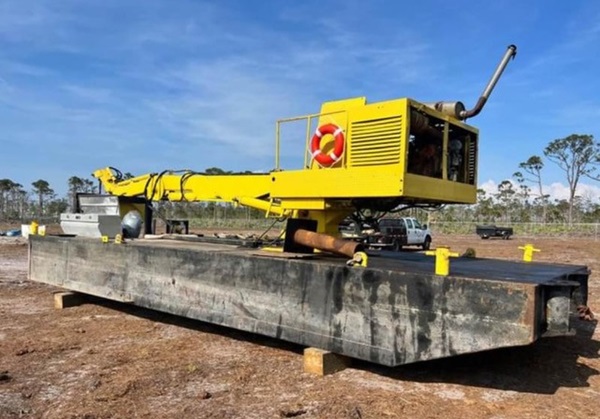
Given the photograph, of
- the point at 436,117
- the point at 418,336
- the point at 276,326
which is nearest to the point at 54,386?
the point at 276,326

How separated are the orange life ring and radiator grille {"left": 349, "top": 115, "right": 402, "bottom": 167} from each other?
0.15 meters

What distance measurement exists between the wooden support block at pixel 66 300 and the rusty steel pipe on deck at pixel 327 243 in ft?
15.7

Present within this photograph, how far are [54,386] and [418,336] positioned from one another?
3.32m

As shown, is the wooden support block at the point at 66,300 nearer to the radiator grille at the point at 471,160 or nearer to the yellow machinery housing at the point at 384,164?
the yellow machinery housing at the point at 384,164

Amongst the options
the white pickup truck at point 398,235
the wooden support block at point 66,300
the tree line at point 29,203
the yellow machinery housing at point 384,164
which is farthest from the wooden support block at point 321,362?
the tree line at point 29,203

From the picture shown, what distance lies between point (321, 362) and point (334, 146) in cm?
217

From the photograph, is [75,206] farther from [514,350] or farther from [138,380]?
[514,350]

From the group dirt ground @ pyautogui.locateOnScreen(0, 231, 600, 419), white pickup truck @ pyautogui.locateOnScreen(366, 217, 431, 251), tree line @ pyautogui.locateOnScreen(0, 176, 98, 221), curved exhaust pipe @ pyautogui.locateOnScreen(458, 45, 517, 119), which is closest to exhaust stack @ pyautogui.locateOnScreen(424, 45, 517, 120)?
curved exhaust pipe @ pyautogui.locateOnScreen(458, 45, 517, 119)

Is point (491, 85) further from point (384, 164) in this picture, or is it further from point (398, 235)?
point (398, 235)

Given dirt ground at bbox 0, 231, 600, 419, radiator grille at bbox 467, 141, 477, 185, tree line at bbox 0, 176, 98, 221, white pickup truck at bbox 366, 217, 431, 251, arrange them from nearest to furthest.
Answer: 1. dirt ground at bbox 0, 231, 600, 419
2. radiator grille at bbox 467, 141, 477, 185
3. white pickup truck at bbox 366, 217, 431, 251
4. tree line at bbox 0, 176, 98, 221

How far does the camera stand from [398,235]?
76.0 feet

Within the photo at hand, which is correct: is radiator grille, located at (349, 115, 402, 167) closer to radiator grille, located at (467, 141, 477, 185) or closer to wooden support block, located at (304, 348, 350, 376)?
radiator grille, located at (467, 141, 477, 185)

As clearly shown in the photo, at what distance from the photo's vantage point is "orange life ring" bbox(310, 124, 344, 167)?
5.61 meters

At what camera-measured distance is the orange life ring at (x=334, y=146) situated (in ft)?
18.4
